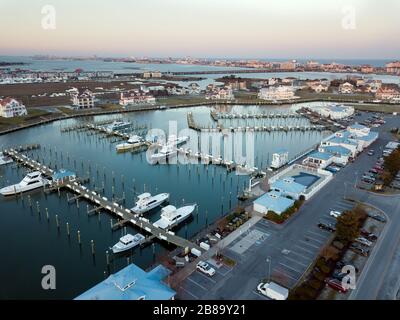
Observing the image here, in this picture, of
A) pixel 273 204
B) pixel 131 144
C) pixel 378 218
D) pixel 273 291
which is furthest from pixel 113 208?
pixel 378 218

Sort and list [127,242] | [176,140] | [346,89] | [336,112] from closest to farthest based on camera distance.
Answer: [127,242] < [176,140] < [336,112] < [346,89]

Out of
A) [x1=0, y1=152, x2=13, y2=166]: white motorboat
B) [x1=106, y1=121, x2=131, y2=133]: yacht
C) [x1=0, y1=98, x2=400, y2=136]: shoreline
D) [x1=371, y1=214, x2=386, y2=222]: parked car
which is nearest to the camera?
[x1=371, y1=214, x2=386, y2=222]: parked car

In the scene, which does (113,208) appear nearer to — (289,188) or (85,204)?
(85,204)

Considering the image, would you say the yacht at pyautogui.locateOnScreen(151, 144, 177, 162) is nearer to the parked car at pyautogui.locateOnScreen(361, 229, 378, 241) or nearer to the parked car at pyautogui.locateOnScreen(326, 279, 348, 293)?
the parked car at pyautogui.locateOnScreen(361, 229, 378, 241)

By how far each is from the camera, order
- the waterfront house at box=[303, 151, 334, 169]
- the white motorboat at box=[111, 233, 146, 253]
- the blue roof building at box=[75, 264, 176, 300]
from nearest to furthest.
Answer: the blue roof building at box=[75, 264, 176, 300]
the white motorboat at box=[111, 233, 146, 253]
the waterfront house at box=[303, 151, 334, 169]

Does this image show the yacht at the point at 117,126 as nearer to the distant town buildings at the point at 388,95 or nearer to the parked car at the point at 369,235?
the parked car at the point at 369,235

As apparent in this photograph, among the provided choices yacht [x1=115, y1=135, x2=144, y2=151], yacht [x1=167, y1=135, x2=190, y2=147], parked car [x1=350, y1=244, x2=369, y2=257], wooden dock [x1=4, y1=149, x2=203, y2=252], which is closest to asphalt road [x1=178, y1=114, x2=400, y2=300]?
parked car [x1=350, y1=244, x2=369, y2=257]
